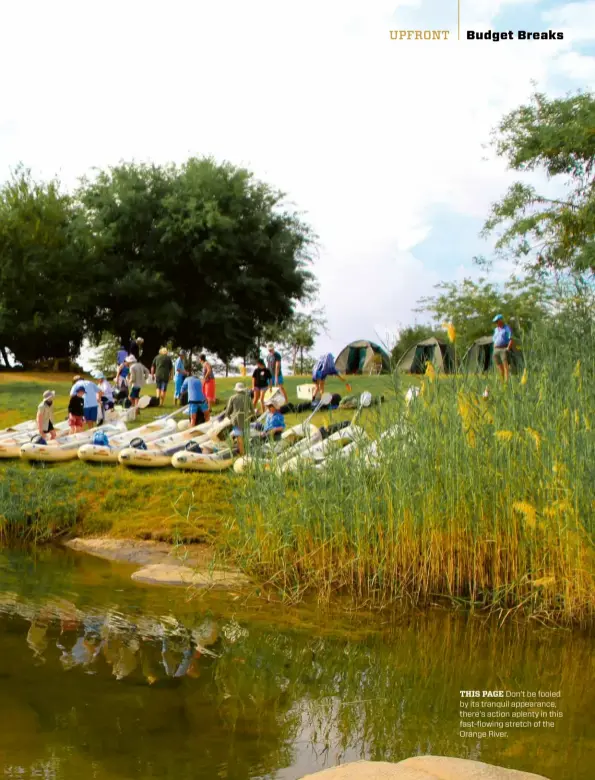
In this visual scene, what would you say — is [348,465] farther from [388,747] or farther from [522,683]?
[388,747]

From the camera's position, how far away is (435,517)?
26.1 feet

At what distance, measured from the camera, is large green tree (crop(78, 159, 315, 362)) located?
36.6 metres

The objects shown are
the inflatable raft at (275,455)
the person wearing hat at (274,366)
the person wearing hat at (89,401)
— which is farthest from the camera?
the person wearing hat at (274,366)

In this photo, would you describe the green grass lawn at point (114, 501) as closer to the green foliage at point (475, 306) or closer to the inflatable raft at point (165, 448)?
the inflatable raft at point (165, 448)

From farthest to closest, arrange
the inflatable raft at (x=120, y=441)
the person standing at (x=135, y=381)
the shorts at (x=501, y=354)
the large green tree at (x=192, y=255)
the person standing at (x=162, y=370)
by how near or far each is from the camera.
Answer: the large green tree at (x=192, y=255) < the person standing at (x=162, y=370) < the person standing at (x=135, y=381) < the inflatable raft at (x=120, y=441) < the shorts at (x=501, y=354)

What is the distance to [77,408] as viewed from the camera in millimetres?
18781

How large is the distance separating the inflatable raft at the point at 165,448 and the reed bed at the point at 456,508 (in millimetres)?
6930

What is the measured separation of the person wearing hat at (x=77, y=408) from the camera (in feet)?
61.6

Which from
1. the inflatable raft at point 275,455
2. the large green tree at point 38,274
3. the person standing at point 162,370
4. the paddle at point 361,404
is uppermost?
the large green tree at point 38,274

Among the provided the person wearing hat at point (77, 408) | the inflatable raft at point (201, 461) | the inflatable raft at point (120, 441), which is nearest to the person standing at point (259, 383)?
the inflatable raft at point (120, 441)

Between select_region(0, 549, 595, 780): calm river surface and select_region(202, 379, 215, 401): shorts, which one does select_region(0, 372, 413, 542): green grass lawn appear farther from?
select_region(202, 379, 215, 401): shorts

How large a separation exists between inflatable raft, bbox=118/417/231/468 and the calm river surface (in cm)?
642

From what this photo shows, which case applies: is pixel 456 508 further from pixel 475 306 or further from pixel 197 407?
pixel 475 306

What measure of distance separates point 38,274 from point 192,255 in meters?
5.96
